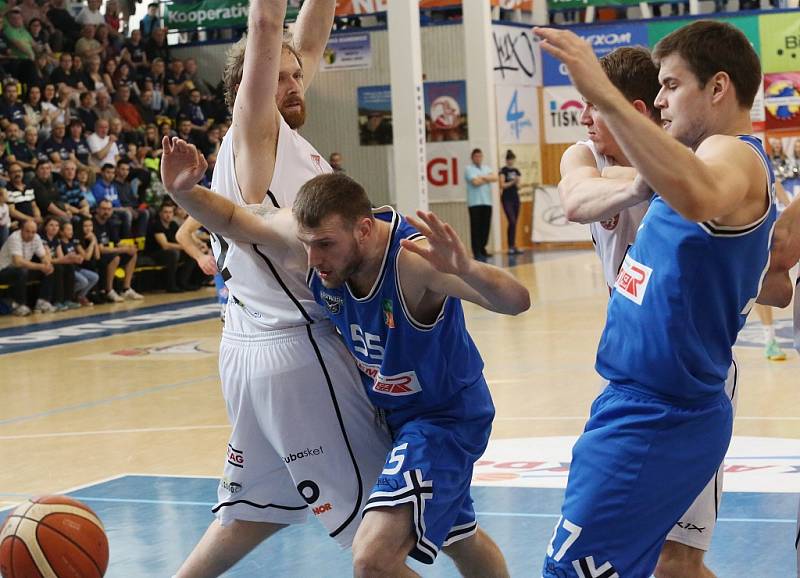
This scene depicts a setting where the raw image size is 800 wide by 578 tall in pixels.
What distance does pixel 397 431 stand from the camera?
403cm

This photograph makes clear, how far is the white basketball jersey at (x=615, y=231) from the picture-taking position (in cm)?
395

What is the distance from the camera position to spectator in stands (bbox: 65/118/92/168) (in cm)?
1752

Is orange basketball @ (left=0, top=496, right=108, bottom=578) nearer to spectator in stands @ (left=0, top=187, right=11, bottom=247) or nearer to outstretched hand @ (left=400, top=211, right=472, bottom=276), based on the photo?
outstretched hand @ (left=400, top=211, right=472, bottom=276)

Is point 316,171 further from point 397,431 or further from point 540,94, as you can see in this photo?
point 540,94

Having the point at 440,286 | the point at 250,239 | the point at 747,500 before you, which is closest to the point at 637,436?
the point at 440,286

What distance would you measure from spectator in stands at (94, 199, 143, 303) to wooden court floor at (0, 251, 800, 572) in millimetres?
2256

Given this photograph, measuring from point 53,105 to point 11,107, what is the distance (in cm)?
95

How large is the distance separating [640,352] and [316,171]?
143cm

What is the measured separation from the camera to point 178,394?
374 inches

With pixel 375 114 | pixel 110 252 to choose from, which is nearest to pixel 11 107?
pixel 110 252

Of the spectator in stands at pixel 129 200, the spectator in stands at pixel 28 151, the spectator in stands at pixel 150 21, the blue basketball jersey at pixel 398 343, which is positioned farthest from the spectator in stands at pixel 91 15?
the blue basketball jersey at pixel 398 343

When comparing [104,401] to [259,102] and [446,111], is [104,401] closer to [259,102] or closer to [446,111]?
[259,102]

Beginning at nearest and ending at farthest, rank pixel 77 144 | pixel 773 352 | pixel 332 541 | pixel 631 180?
pixel 631 180
pixel 332 541
pixel 773 352
pixel 77 144

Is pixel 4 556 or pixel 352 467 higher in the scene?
pixel 352 467
